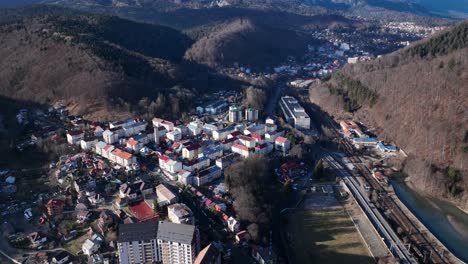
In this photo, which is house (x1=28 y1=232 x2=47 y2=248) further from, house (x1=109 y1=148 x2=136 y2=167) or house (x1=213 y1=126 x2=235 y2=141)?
house (x1=213 y1=126 x2=235 y2=141)

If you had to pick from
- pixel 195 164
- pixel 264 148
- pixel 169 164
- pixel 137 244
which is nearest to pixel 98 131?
pixel 169 164

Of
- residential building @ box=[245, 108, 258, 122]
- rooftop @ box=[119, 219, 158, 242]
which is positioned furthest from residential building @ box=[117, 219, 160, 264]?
residential building @ box=[245, 108, 258, 122]

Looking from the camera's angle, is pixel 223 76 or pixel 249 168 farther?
pixel 223 76

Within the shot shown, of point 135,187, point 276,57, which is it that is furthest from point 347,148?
point 276,57

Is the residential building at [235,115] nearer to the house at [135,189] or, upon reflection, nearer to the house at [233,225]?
the house at [135,189]

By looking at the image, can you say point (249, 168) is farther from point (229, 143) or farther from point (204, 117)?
point (204, 117)

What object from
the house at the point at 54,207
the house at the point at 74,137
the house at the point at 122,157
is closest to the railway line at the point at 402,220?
the house at the point at 122,157
